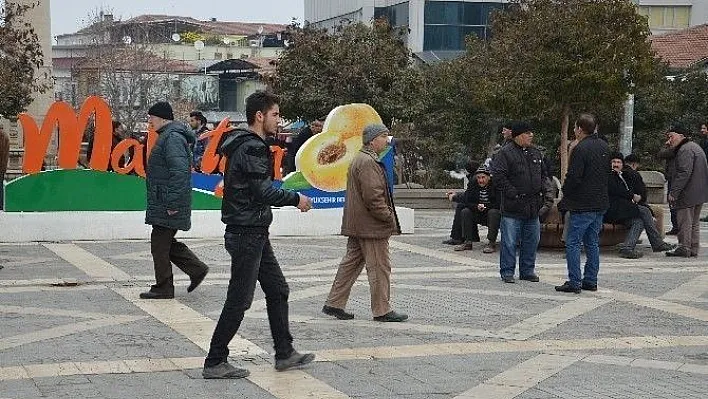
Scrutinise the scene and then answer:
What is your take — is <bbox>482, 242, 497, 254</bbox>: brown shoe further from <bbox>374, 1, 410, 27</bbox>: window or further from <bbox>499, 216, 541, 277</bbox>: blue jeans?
<bbox>374, 1, 410, 27</bbox>: window

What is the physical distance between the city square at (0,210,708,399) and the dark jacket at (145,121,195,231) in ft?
2.49

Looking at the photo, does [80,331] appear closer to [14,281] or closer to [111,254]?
[14,281]

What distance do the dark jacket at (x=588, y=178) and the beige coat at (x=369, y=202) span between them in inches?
100

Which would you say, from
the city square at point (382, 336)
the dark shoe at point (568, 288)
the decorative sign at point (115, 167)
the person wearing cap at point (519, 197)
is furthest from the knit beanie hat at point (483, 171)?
the dark shoe at point (568, 288)

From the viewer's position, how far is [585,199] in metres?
11.1

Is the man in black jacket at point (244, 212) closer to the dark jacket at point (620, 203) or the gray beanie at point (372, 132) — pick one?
the gray beanie at point (372, 132)

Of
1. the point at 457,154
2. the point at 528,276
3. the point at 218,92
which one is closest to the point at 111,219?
the point at 528,276

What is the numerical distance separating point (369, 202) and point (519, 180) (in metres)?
3.13

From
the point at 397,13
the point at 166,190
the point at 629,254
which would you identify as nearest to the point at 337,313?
the point at 166,190

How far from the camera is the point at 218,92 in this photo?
76.5 metres

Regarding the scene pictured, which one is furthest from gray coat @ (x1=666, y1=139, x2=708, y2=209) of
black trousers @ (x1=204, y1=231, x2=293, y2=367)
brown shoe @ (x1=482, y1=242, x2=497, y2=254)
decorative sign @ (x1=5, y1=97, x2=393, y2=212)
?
black trousers @ (x1=204, y1=231, x2=293, y2=367)

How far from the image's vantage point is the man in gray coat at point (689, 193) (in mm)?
14562

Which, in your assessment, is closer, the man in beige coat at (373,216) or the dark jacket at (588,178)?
the man in beige coat at (373,216)

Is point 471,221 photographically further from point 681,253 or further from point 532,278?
point 532,278
